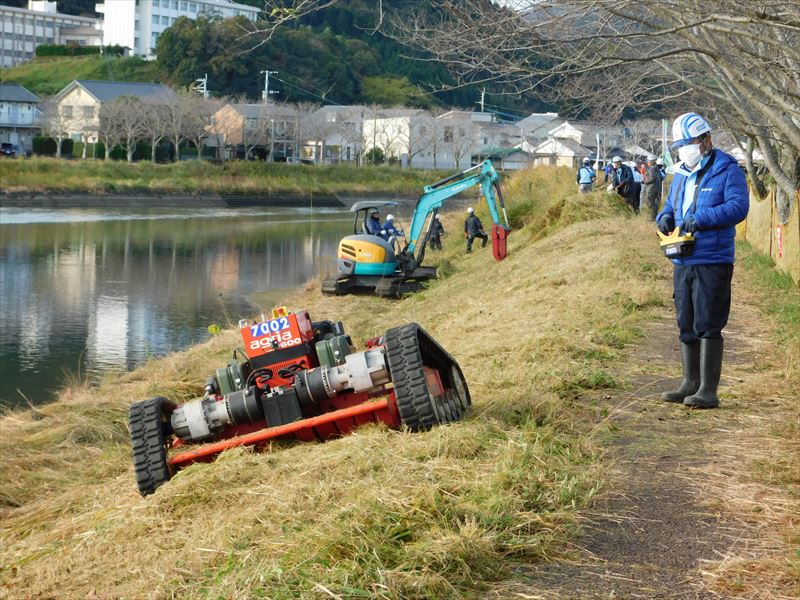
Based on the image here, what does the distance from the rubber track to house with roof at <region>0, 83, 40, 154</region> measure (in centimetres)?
8083

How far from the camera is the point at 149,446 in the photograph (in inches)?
302

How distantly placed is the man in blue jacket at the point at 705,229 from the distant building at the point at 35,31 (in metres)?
124

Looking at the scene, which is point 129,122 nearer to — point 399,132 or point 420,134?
point 399,132

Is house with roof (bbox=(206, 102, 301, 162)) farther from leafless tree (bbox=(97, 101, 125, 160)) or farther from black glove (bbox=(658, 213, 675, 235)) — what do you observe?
black glove (bbox=(658, 213, 675, 235))

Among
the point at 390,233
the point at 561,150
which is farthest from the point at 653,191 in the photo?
the point at 561,150

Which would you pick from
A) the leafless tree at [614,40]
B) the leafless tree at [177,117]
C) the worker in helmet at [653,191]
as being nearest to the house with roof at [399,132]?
the leafless tree at [177,117]

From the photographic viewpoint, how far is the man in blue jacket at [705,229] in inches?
291

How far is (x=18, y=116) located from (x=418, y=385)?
85.4 meters

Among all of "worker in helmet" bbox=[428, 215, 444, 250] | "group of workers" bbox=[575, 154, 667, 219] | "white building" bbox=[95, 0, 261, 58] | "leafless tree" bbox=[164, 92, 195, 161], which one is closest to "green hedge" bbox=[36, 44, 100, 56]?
"white building" bbox=[95, 0, 261, 58]

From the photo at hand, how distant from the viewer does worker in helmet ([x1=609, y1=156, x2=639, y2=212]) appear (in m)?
30.7

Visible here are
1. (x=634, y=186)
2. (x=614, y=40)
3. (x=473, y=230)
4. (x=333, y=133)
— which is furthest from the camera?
(x=333, y=133)

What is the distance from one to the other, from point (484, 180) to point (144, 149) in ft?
182

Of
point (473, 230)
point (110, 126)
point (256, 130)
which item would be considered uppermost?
point (256, 130)

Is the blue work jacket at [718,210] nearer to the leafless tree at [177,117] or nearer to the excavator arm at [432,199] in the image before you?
the excavator arm at [432,199]
